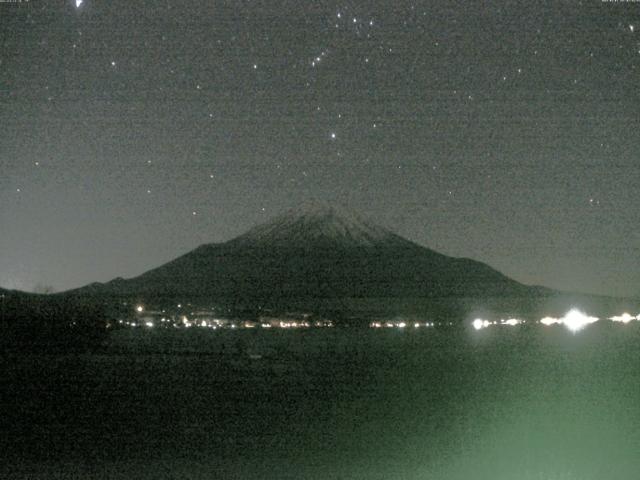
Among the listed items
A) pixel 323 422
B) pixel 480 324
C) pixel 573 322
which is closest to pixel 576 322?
pixel 573 322

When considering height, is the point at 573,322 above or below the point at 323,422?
above

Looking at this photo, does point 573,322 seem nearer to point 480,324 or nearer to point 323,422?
point 480,324

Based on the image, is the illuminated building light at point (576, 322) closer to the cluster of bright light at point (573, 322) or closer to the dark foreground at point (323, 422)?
the cluster of bright light at point (573, 322)

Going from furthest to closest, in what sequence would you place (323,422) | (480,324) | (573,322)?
(480,324), (573,322), (323,422)

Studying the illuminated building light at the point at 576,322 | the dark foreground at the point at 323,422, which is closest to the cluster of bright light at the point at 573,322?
the illuminated building light at the point at 576,322

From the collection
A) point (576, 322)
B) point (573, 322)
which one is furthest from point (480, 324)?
point (576, 322)

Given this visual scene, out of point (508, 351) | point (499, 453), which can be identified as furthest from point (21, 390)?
point (508, 351)

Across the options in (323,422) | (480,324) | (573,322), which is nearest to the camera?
(323,422)

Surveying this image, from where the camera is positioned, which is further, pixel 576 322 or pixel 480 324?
pixel 480 324
